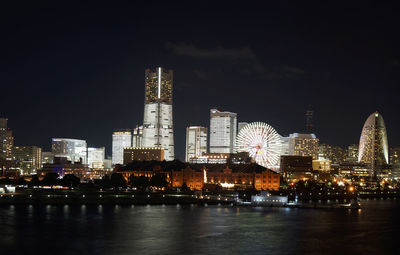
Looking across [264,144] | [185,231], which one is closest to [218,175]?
[264,144]

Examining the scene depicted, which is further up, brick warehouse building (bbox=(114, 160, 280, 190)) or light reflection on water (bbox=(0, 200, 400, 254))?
brick warehouse building (bbox=(114, 160, 280, 190))

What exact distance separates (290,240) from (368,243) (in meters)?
9.88

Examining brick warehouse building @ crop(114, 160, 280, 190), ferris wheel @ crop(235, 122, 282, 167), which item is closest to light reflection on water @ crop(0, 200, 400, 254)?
brick warehouse building @ crop(114, 160, 280, 190)

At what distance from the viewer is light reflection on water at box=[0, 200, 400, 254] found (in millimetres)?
64750

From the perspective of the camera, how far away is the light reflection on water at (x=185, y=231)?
6475 centimetres

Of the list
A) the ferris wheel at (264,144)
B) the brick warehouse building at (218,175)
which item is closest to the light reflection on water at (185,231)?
the brick warehouse building at (218,175)

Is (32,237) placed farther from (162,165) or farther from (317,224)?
(162,165)

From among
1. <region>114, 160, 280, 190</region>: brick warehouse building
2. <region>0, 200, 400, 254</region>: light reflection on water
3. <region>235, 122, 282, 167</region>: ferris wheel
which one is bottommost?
<region>0, 200, 400, 254</region>: light reflection on water

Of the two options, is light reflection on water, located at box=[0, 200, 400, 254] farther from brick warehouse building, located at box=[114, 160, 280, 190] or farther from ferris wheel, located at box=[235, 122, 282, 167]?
ferris wheel, located at box=[235, 122, 282, 167]

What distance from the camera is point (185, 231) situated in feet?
254

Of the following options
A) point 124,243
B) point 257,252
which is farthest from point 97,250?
point 257,252

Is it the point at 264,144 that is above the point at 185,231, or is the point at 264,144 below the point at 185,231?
above

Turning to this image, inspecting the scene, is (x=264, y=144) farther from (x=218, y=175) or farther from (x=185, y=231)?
(x=185, y=231)

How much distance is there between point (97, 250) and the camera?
6200 centimetres
